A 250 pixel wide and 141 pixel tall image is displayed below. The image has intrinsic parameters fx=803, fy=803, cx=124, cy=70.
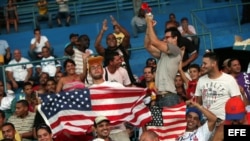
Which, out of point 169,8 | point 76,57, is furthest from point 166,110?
point 169,8

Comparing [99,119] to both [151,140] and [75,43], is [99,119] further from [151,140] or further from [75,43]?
[75,43]

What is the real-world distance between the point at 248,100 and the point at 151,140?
325 cm

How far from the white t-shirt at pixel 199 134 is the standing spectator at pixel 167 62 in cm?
70

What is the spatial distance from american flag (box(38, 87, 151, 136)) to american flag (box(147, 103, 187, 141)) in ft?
0.54

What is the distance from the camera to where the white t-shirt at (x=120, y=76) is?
1329 cm

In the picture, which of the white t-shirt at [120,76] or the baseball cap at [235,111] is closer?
the baseball cap at [235,111]

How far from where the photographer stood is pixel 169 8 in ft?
71.3

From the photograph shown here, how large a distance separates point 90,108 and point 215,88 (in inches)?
75.0

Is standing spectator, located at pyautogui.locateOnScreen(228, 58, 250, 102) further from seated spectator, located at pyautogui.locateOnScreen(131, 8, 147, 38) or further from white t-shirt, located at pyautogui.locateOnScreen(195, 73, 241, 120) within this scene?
seated spectator, located at pyautogui.locateOnScreen(131, 8, 147, 38)

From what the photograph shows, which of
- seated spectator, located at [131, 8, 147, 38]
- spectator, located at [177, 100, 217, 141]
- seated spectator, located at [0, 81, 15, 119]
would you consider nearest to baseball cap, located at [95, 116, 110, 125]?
spectator, located at [177, 100, 217, 141]

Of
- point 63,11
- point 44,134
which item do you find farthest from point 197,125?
point 63,11

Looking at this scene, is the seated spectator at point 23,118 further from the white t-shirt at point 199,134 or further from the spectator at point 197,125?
the white t-shirt at point 199,134

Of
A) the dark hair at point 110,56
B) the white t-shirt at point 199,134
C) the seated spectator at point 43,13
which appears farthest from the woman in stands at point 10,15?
the white t-shirt at point 199,134

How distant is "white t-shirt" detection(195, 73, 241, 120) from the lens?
11.5 meters
